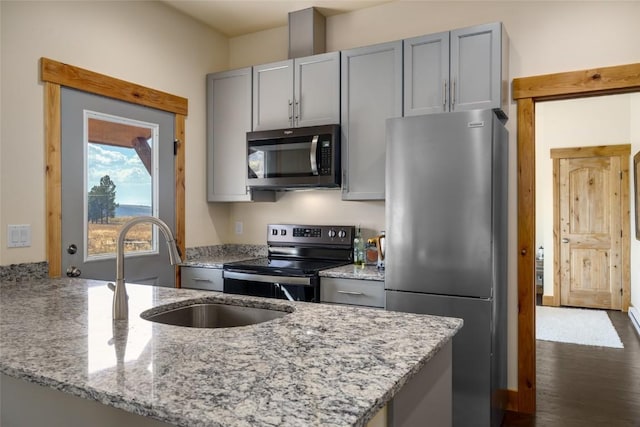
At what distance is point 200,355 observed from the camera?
1104mm

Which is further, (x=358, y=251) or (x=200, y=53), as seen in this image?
(x=200, y=53)

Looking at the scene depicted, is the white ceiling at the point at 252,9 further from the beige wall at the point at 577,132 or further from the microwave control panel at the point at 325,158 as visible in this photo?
the beige wall at the point at 577,132

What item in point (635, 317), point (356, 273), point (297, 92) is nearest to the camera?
point (356, 273)

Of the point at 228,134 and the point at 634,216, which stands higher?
the point at 228,134

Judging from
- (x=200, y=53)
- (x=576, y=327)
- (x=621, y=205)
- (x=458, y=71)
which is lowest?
(x=576, y=327)

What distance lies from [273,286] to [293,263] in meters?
0.39

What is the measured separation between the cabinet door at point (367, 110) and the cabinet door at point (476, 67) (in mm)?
361

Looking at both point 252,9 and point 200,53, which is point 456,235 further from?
point 200,53

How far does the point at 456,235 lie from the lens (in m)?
2.41

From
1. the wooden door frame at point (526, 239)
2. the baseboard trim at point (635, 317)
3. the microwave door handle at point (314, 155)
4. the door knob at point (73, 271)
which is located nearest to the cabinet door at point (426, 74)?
the wooden door frame at point (526, 239)

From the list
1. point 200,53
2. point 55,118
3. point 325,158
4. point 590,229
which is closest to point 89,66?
point 55,118

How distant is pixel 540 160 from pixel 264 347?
6303 millimetres

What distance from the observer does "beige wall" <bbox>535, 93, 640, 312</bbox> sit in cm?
558

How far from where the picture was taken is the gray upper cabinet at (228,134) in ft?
11.7
